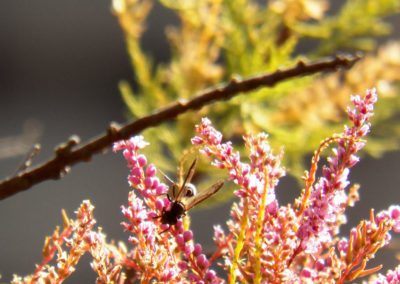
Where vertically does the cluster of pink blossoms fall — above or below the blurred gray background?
below

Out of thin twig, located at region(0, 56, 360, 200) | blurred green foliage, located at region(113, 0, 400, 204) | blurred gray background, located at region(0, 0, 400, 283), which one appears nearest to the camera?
thin twig, located at region(0, 56, 360, 200)

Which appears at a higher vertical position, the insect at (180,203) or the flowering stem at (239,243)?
the insect at (180,203)

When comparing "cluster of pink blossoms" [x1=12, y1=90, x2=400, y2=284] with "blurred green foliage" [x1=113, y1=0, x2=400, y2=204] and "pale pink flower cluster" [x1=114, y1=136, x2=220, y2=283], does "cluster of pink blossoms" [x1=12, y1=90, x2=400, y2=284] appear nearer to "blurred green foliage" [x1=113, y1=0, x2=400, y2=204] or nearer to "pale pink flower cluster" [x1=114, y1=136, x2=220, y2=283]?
"pale pink flower cluster" [x1=114, y1=136, x2=220, y2=283]

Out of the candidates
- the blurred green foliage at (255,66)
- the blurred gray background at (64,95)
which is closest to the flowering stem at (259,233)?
the blurred green foliage at (255,66)

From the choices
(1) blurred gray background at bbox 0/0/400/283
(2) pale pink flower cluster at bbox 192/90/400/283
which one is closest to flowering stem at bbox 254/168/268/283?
(2) pale pink flower cluster at bbox 192/90/400/283

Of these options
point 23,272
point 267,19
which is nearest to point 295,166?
point 267,19

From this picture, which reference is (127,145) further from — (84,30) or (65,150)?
(84,30)

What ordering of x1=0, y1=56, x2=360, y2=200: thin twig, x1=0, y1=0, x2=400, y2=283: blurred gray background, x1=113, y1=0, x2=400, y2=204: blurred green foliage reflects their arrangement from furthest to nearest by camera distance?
x1=0, y1=0, x2=400, y2=283: blurred gray background, x1=113, y1=0, x2=400, y2=204: blurred green foliage, x1=0, y1=56, x2=360, y2=200: thin twig

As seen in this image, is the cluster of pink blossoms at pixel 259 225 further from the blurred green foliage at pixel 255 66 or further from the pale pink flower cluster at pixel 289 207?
the blurred green foliage at pixel 255 66
